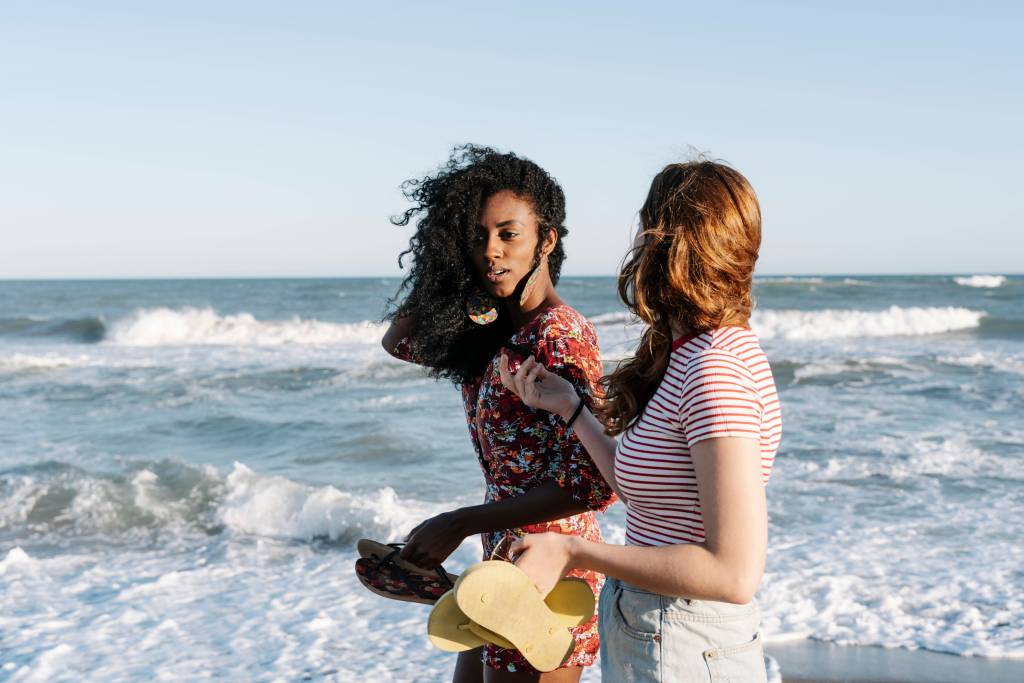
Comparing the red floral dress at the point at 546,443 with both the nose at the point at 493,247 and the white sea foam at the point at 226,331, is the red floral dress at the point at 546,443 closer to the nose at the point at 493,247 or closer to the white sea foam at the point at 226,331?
the nose at the point at 493,247

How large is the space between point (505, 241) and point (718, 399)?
3.31ft

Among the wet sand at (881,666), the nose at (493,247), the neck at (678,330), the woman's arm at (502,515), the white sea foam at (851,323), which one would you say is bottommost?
the wet sand at (881,666)

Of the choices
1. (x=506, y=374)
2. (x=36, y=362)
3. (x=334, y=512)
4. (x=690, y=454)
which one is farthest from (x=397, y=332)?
(x=36, y=362)

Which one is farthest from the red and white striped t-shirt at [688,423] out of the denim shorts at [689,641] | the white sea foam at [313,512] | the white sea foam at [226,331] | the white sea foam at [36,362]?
the white sea foam at [226,331]

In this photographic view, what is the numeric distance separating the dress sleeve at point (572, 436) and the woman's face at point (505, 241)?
0.27 m

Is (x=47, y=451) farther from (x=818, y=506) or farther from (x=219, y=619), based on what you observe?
(x=818, y=506)

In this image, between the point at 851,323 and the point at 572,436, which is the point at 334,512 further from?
the point at 851,323

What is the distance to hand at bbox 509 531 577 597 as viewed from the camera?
1610 mm

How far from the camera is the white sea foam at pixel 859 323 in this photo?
2644cm

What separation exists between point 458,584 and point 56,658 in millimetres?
4220

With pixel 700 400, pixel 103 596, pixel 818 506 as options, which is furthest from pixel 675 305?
pixel 818 506

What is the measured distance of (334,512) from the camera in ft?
24.4

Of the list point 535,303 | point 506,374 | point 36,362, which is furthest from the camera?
point 36,362

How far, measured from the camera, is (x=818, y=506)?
756 cm
